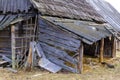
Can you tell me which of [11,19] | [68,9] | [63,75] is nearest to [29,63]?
[63,75]

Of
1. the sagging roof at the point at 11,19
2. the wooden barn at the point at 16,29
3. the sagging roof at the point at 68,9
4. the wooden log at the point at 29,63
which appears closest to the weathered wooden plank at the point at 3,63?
the wooden barn at the point at 16,29

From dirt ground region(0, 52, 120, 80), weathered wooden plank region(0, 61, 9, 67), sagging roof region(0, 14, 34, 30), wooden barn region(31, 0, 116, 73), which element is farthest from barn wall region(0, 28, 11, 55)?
wooden barn region(31, 0, 116, 73)

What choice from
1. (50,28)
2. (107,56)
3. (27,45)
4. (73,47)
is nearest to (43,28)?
(50,28)

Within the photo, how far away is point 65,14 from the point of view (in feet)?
55.1

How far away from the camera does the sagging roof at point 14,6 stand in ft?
50.0

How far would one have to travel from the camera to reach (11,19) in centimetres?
1543

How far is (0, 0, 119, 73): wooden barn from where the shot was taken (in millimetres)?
13586

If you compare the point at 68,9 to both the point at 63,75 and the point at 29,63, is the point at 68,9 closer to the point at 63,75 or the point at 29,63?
the point at 29,63

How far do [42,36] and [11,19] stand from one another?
7.40ft

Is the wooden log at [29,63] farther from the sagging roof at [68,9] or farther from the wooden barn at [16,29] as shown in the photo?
the sagging roof at [68,9]

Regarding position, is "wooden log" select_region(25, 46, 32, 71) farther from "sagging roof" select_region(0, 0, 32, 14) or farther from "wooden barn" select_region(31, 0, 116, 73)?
"sagging roof" select_region(0, 0, 32, 14)

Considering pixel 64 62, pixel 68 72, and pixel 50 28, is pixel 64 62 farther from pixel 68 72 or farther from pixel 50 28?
pixel 50 28

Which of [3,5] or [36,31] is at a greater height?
[3,5]

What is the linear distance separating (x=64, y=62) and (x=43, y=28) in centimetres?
252
